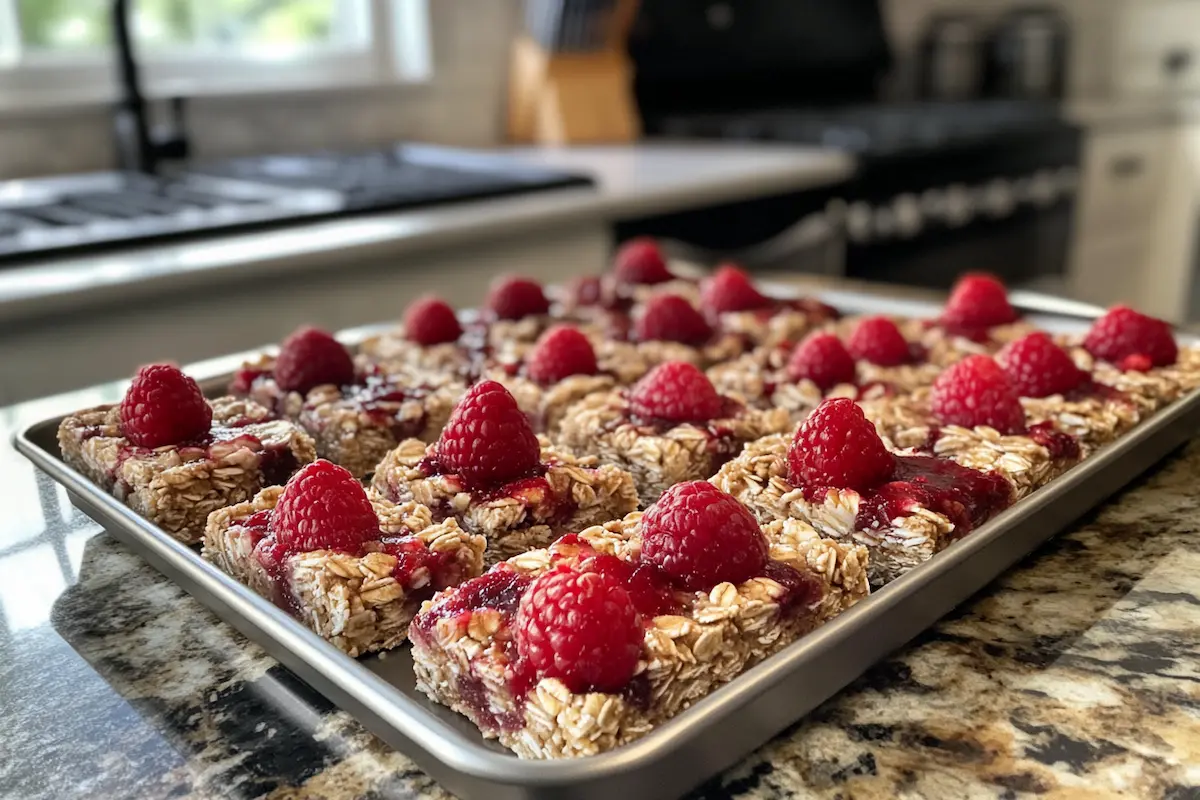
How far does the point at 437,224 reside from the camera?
1980 millimetres

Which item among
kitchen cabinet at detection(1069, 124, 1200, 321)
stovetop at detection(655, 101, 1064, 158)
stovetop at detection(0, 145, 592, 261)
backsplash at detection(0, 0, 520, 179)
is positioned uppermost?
backsplash at detection(0, 0, 520, 179)

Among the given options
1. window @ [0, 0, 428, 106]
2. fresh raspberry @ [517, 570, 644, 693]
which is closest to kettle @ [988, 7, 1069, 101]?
window @ [0, 0, 428, 106]

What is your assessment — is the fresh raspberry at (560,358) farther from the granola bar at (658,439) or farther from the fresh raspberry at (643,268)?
the fresh raspberry at (643,268)

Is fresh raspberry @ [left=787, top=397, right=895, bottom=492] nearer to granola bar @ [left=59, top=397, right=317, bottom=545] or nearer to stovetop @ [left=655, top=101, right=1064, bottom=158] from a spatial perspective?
granola bar @ [left=59, top=397, right=317, bottom=545]

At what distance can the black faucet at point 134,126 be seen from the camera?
2.22 metres

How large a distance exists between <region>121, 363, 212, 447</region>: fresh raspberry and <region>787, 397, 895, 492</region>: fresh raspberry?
55 cm

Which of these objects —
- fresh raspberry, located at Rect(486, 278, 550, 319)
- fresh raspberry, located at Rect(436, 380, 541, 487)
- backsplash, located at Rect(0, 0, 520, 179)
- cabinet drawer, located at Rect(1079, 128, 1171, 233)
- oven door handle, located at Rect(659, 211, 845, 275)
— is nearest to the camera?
fresh raspberry, located at Rect(436, 380, 541, 487)

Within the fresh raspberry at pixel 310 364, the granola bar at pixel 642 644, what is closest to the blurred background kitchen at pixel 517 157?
the fresh raspberry at pixel 310 364

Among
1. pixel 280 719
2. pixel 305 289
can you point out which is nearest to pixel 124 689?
pixel 280 719

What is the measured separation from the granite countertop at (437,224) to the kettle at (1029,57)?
1609 millimetres

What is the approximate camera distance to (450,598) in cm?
74

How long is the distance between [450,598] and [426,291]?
1.35 metres

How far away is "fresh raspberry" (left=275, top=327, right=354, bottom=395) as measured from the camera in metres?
1.22

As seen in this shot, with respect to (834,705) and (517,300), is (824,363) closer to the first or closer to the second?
(517,300)
